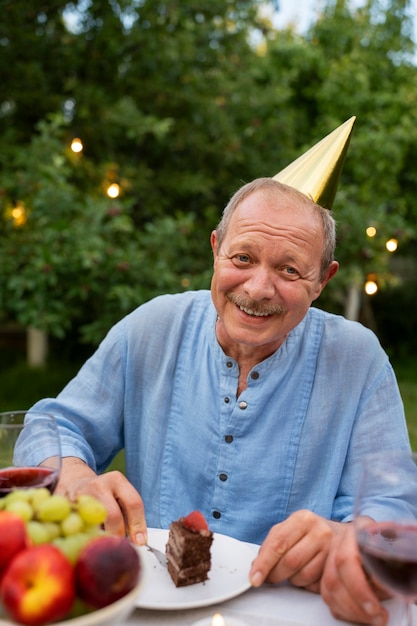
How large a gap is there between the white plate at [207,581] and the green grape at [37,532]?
23 cm

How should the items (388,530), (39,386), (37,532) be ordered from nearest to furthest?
(37,532) → (388,530) → (39,386)

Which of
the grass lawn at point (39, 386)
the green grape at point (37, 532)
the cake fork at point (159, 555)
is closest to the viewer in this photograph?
the green grape at point (37, 532)

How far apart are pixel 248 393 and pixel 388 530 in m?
0.88

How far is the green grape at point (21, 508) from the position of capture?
997 mm

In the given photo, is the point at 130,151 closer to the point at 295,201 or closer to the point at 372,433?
the point at 295,201

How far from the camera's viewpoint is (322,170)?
6.51 feet

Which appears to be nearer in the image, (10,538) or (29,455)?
(10,538)

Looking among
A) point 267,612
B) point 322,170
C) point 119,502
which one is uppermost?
point 322,170

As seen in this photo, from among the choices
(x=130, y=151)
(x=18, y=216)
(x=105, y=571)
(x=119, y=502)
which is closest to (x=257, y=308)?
(x=119, y=502)

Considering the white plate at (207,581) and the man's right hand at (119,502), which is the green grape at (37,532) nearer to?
the white plate at (207,581)

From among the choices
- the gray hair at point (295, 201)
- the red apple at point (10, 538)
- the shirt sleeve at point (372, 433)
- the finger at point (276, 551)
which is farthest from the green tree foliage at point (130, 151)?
the red apple at point (10, 538)

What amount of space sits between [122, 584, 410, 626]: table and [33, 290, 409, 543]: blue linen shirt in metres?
0.53

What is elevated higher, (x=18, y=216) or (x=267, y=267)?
(x=18, y=216)

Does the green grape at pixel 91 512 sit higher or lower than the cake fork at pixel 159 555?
higher
